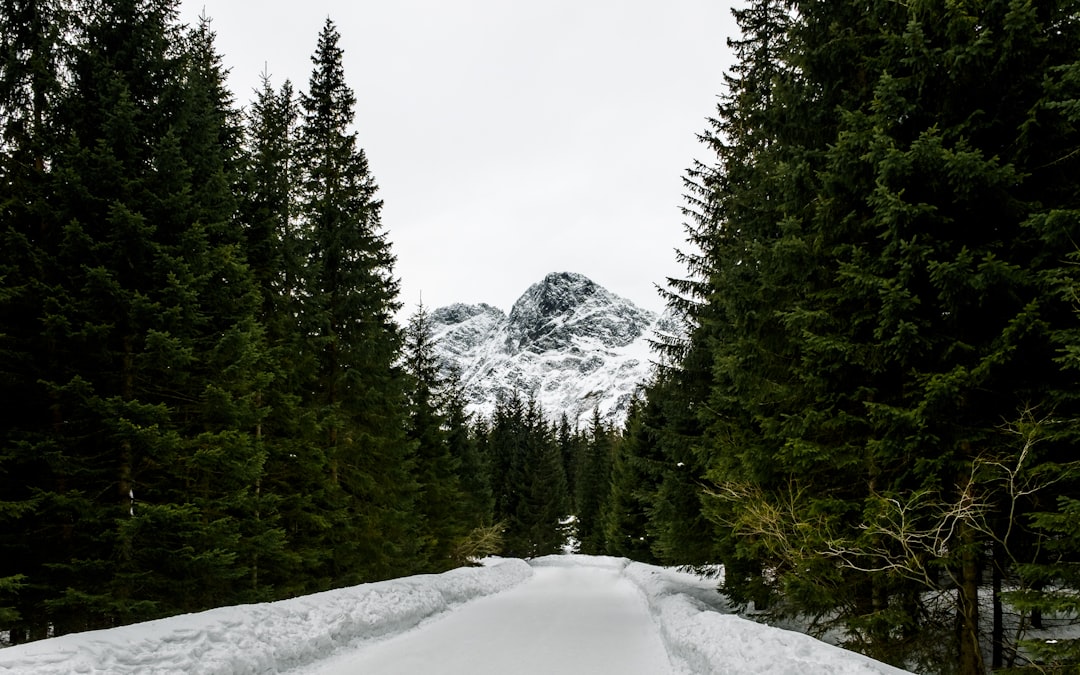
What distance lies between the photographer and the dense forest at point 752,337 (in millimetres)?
5832

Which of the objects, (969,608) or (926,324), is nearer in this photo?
(926,324)

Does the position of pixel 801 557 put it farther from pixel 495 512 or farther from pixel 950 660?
pixel 495 512

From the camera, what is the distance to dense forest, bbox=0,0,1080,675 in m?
5.83

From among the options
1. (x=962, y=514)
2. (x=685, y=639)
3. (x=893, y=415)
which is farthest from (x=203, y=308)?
(x=962, y=514)

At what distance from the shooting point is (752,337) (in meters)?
9.16

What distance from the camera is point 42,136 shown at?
9414 mm

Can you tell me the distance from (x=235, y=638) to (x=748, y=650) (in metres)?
6.41

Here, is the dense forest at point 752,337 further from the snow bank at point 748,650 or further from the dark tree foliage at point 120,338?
the snow bank at point 748,650

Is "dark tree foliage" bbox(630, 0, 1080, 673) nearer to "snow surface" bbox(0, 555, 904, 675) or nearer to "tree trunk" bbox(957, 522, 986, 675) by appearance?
"tree trunk" bbox(957, 522, 986, 675)

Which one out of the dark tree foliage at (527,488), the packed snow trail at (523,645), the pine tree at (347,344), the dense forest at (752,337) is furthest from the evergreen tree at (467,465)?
the packed snow trail at (523,645)

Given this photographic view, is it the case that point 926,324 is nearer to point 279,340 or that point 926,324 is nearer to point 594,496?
point 279,340

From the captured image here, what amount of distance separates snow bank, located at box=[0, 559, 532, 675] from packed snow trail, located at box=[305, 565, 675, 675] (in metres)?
0.41

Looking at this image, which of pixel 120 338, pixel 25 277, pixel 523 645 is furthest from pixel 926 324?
pixel 25 277

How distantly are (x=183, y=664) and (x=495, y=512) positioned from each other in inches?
1686
